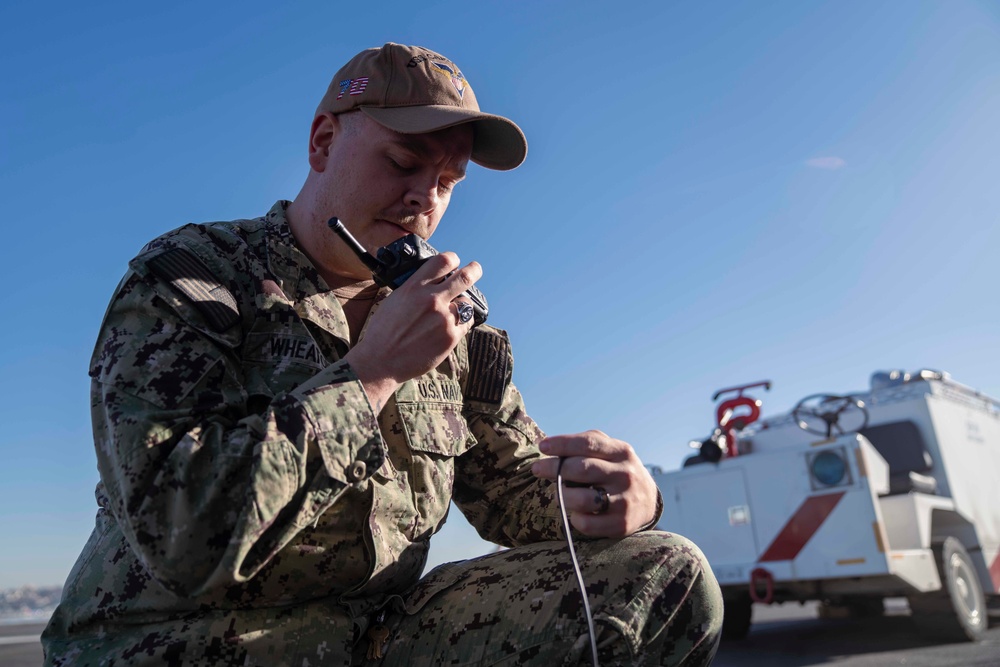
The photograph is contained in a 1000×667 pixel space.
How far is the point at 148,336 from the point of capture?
1373mm

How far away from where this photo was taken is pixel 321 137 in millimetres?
1987

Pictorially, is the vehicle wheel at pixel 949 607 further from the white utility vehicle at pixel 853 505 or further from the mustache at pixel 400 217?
the mustache at pixel 400 217

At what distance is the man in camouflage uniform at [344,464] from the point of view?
126 cm

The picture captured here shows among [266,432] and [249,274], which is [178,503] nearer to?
[266,432]

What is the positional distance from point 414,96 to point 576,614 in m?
1.28

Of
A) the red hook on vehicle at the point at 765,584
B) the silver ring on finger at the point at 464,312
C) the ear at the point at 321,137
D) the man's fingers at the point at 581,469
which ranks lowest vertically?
the red hook on vehicle at the point at 765,584

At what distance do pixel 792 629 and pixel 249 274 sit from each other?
7731mm

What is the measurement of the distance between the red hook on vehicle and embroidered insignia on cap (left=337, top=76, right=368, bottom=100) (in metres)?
5.30

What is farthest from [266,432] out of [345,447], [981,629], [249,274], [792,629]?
[792,629]

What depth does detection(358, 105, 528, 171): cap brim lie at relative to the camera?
180 centimetres

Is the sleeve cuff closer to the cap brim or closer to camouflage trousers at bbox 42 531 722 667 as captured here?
camouflage trousers at bbox 42 531 722 667

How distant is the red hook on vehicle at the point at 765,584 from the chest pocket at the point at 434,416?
15.4 ft

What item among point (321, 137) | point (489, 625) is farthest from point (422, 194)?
point (489, 625)

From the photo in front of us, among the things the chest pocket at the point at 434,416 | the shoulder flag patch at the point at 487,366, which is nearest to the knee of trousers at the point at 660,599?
the chest pocket at the point at 434,416
